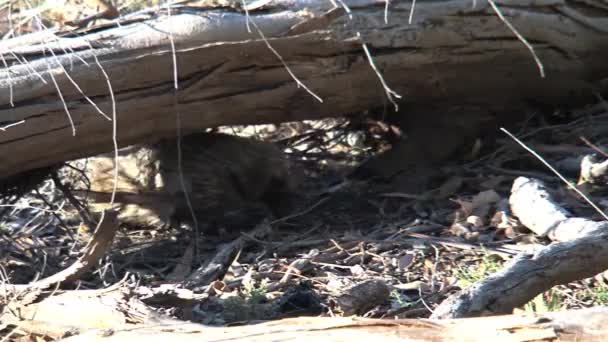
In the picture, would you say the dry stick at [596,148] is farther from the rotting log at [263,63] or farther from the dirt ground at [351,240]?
the rotting log at [263,63]

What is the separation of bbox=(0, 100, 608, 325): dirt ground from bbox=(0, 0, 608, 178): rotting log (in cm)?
48

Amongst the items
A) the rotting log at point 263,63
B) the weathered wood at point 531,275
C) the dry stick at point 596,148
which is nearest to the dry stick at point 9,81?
the rotting log at point 263,63

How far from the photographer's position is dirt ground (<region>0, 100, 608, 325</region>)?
13.3ft

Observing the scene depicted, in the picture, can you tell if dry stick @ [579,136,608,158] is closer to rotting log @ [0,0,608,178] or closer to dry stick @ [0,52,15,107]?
rotting log @ [0,0,608,178]

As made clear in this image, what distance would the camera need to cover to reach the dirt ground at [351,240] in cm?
405

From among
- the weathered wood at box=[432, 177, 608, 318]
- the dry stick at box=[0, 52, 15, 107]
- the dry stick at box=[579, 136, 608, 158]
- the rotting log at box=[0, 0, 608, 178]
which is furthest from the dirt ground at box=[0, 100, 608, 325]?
the dry stick at box=[0, 52, 15, 107]

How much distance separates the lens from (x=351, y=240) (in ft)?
16.4

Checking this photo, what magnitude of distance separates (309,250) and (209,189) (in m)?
1.04

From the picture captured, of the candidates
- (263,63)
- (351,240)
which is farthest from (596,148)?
(263,63)

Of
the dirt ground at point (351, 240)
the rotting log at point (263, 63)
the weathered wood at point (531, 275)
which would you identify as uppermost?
the rotting log at point (263, 63)

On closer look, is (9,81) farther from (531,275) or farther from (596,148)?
(596,148)

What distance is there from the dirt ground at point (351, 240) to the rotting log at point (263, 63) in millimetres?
483

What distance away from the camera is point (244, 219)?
18.7ft

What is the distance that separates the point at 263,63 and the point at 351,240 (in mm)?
984
